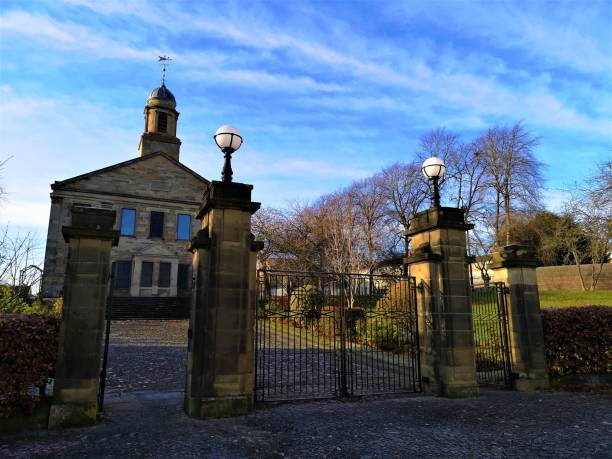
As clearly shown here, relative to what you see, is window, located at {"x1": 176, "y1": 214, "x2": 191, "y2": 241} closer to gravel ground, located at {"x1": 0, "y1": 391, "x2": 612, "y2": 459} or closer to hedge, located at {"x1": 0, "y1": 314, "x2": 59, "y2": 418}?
gravel ground, located at {"x1": 0, "y1": 391, "x2": 612, "y2": 459}

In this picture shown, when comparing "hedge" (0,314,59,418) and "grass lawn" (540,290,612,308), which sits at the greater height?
"grass lawn" (540,290,612,308)

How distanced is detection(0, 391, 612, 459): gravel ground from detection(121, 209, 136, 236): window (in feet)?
87.7

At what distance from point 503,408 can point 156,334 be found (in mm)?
15539

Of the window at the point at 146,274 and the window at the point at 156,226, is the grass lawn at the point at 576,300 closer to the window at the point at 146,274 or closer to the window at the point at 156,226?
the window at the point at 146,274

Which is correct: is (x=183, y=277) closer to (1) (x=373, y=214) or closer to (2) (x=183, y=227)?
(2) (x=183, y=227)

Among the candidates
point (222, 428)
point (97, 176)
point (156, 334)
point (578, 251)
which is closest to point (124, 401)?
point (222, 428)

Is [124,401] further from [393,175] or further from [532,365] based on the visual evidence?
[393,175]

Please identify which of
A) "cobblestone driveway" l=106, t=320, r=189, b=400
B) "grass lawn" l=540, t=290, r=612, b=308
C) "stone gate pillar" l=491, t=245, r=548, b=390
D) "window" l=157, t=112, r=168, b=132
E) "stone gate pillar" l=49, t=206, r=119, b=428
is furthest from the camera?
"window" l=157, t=112, r=168, b=132

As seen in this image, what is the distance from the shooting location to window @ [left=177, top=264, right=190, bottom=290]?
3216 centimetres

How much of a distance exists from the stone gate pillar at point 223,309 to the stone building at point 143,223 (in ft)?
74.4

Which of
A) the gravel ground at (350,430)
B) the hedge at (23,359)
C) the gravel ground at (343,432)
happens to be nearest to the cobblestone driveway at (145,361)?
the gravel ground at (350,430)

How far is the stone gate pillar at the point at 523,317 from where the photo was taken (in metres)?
8.66

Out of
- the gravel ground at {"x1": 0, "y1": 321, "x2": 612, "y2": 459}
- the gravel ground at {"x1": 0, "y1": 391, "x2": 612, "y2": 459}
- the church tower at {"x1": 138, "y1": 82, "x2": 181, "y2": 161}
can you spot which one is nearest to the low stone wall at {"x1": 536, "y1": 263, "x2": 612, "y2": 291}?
the gravel ground at {"x1": 0, "y1": 321, "x2": 612, "y2": 459}

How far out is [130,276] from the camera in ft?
102
